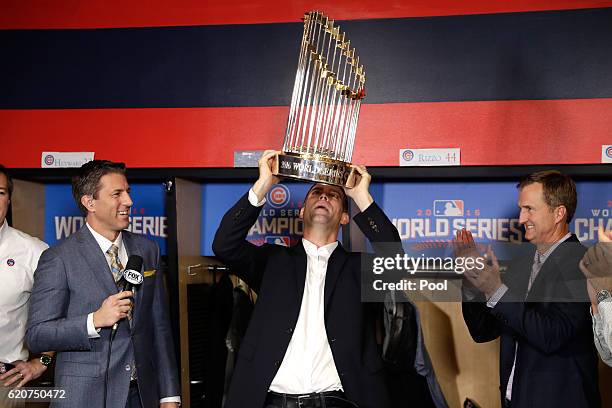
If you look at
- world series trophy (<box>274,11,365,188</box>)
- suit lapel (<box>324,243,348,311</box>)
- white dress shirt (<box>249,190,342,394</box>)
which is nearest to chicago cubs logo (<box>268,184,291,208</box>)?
world series trophy (<box>274,11,365,188</box>)

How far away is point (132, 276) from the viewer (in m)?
2.54

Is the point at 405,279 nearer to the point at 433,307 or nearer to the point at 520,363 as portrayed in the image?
the point at 520,363

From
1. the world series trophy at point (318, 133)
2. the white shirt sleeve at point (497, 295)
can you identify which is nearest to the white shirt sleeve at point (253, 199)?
the world series trophy at point (318, 133)

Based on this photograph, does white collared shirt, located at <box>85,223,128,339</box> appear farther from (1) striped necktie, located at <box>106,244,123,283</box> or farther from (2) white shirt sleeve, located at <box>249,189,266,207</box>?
(2) white shirt sleeve, located at <box>249,189,266,207</box>

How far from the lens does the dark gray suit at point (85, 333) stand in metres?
2.61

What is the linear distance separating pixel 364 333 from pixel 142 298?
83 cm

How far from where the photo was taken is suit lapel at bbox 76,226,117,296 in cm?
272

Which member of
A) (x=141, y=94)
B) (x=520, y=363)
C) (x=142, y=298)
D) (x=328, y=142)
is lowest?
(x=520, y=363)

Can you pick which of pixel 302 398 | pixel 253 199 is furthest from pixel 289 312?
pixel 253 199

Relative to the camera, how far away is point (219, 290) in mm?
3730

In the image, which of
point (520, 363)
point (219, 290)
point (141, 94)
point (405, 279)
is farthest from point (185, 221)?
point (520, 363)

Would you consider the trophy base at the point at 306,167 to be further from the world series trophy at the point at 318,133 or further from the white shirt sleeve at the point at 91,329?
the white shirt sleeve at the point at 91,329

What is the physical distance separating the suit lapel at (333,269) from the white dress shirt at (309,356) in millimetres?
30

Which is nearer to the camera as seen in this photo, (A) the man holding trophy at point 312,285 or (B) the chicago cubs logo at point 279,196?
(A) the man holding trophy at point 312,285
